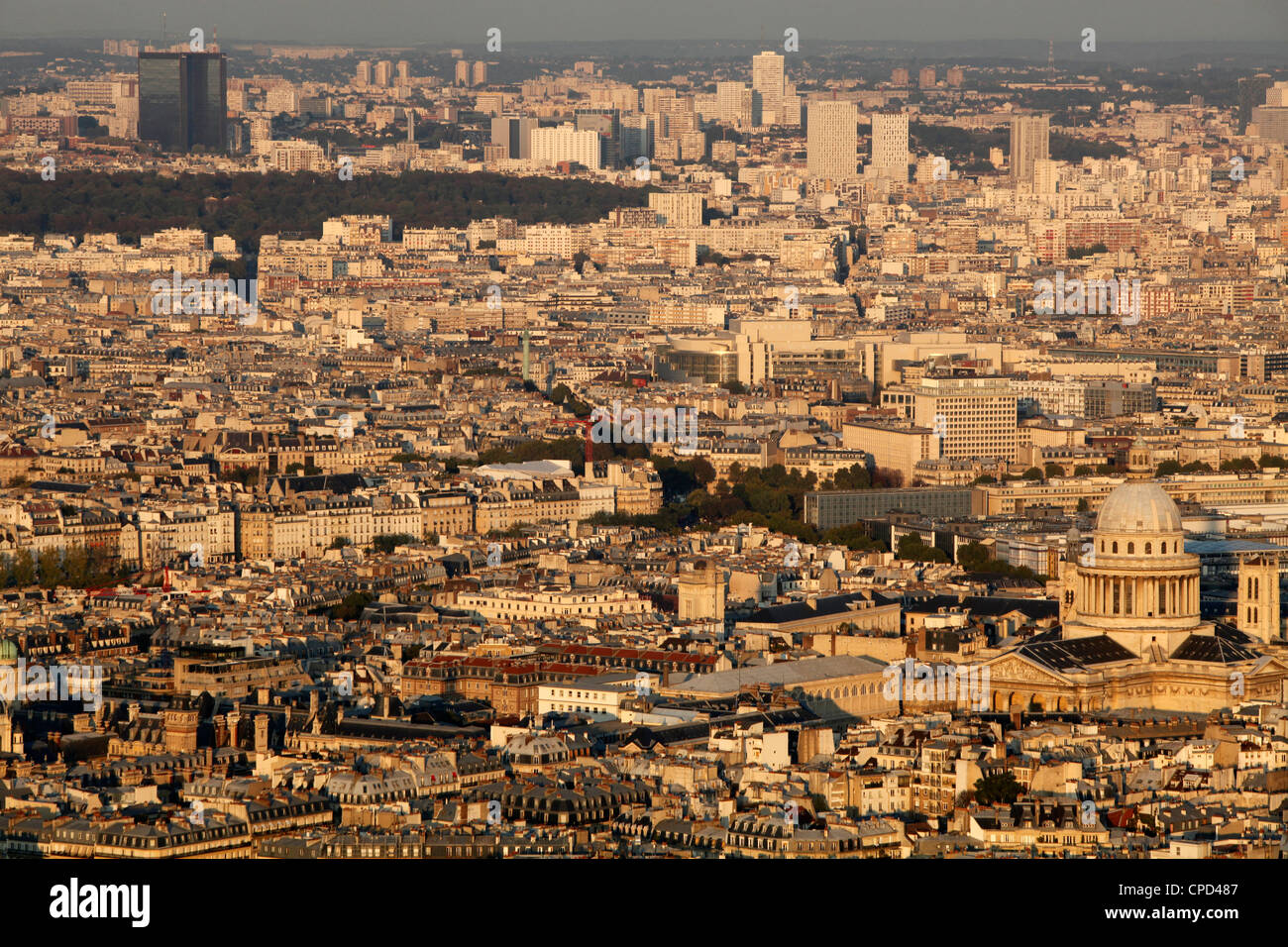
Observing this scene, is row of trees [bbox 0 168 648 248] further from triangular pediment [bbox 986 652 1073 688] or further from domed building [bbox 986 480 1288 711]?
triangular pediment [bbox 986 652 1073 688]

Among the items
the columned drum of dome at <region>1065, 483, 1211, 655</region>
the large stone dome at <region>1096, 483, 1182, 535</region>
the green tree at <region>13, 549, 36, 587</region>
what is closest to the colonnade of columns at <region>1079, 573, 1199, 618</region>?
the columned drum of dome at <region>1065, 483, 1211, 655</region>

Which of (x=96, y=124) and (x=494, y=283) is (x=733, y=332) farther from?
(x=96, y=124)

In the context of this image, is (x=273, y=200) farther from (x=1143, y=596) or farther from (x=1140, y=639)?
(x=1140, y=639)

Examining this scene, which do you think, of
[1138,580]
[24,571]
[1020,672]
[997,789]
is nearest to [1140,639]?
[1138,580]

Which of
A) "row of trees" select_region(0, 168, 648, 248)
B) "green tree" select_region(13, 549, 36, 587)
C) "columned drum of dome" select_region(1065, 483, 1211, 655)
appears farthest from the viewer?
"row of trees" select_region(0, 168, 648, 248)

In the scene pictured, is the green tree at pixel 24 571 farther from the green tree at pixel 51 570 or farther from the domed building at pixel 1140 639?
the domed building at pixel 1140 639

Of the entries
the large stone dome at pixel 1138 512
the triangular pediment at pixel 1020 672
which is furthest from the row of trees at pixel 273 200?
the triangular pediment at pixel 1020 672
